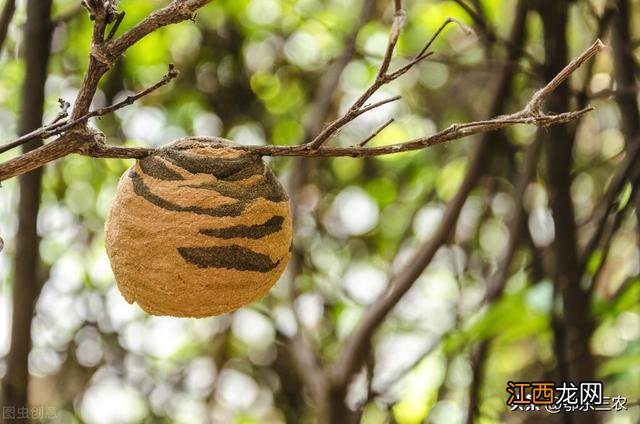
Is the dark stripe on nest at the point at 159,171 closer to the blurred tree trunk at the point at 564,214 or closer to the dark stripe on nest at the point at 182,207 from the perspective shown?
the dark stripe on nest at the point at 182,207

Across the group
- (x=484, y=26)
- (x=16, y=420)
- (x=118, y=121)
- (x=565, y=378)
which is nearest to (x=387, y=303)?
(x=565, y=378)

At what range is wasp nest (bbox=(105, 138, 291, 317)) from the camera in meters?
0.65

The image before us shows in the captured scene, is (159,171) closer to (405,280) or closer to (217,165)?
(217,165)

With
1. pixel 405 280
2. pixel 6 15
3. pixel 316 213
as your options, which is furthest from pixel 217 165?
pixel 316 213

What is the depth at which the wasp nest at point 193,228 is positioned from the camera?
Result: 65 cm

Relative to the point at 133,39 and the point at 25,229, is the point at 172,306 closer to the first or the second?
the point at 133,39

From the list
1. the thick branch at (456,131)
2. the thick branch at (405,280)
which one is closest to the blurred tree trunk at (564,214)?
the thick branch at (405,280)

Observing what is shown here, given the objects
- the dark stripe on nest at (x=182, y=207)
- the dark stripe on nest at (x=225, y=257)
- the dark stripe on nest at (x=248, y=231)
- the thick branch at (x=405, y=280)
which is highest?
the thick branch at (x=405, y=280)

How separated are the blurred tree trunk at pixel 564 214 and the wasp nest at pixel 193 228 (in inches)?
24.2

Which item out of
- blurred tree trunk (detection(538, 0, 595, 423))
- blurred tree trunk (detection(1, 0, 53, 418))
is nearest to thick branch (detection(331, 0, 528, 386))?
blurred tree trunk (detection(538, 0, 595, 423))

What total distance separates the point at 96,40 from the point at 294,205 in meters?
1.03

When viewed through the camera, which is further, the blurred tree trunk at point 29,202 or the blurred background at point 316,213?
the blurred background at point 316,213

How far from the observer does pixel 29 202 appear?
105 centimetres

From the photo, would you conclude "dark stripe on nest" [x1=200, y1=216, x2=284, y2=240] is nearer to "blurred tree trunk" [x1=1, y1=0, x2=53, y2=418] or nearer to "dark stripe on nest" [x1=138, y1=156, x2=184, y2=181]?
"dark stripe on nest" [x1=138, y1=156, x2=184, y2=181]
